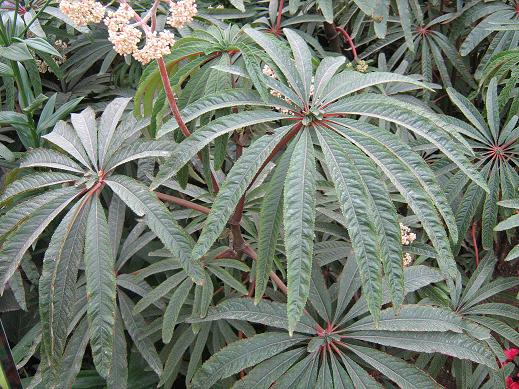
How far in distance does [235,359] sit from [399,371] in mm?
361

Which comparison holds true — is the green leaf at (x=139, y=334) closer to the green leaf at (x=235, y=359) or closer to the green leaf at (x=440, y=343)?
the green leaf at (x=235, y=359)

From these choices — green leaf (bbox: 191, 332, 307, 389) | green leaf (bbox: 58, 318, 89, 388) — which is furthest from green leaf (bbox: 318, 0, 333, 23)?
green leaf (bbox: 58, 318, 89, 388)

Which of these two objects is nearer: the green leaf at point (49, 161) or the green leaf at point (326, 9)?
the green leaf at point (49, 161)

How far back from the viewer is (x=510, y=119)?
1.69m

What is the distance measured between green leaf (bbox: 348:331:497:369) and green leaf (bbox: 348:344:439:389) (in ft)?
0.11

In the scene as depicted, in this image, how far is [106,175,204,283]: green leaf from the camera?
1.00 m

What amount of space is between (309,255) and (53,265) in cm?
49

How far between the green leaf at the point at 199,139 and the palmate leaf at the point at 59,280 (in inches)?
7.8

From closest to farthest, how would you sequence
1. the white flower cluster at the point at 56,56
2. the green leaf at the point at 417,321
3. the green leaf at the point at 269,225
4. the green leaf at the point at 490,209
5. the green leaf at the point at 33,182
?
Result: the green leaf at the point at 269,225 → the green leaf at the point at 33,182 → the green leaf at the point at 417,321 → the green leaf at the point at 490,209 → the white flower cluster at the point at 56,56

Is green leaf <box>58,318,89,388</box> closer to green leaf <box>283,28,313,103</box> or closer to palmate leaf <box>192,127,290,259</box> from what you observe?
palmate leaf <box>192,127,290,259</box>

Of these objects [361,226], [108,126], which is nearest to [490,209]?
[361,226]

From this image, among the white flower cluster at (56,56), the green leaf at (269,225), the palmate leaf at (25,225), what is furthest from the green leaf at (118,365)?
the white flower cluster at (56,56)

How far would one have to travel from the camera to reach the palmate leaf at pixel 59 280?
1.02 meters

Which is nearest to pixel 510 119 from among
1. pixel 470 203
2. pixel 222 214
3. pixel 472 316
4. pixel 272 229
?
pixel 470 203
